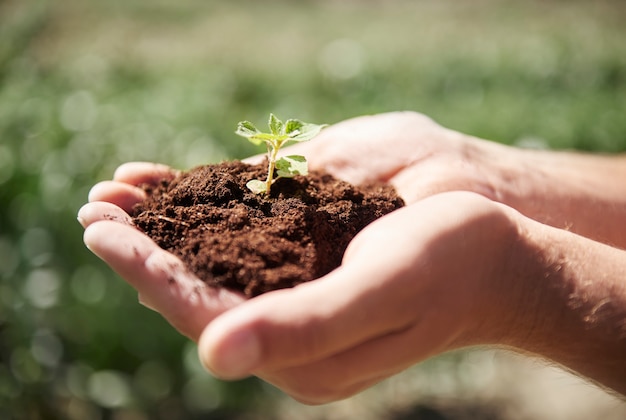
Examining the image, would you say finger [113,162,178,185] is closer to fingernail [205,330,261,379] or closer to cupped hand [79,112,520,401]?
cupped hand [79,112,520,401]

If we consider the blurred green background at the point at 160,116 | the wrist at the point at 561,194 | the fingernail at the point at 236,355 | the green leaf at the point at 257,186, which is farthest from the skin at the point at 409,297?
the blurred green background at the point at 160,116

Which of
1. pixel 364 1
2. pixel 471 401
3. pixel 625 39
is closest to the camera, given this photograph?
pixel 471 401

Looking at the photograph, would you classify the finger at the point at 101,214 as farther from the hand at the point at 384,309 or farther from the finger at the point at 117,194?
the hand at the point at 384,309

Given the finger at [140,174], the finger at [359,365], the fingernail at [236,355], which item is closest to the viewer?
the fingernail at [236,355]

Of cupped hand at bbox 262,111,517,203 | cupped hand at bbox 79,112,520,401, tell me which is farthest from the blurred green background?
cupped hand at bbox 79,112,520,401

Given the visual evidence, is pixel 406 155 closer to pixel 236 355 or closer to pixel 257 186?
pixel 257 186

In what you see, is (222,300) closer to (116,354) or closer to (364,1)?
(116,354)

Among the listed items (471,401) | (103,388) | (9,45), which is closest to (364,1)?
(9,45)

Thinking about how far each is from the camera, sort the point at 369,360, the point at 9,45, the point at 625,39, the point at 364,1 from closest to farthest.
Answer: the point at 369,360 → the point at 9,45 → the point at 625,39 → the point at 364,1
